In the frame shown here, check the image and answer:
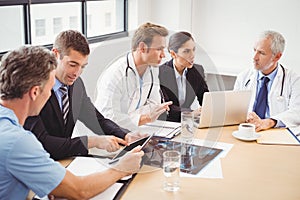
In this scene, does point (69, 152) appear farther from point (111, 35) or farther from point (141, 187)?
point (111, 35)

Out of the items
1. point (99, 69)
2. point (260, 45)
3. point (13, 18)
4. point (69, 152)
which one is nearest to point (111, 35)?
point (99, 69)

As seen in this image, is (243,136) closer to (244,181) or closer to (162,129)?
(162,129)

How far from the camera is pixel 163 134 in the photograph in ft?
7.06

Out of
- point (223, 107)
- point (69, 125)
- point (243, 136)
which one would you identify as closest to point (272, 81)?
point (223, 107)

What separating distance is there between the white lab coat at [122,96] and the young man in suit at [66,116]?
0.17m

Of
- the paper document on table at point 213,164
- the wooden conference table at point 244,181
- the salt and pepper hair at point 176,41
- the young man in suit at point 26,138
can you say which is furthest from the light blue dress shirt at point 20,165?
the salt and pepper hair at point 176,41

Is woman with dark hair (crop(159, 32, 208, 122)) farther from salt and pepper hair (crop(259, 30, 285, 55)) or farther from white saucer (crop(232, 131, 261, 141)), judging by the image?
white saucer (crop(232, 131, 261, 141))

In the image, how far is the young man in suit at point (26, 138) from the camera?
1271mm

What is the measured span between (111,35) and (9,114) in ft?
9.13

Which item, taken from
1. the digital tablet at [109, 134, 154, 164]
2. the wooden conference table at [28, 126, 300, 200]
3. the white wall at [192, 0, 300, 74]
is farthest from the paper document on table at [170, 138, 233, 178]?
the white wall at [192, 0, 300, 74]

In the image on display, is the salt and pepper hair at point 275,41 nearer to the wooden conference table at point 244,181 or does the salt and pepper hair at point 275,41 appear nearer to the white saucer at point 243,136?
the white saucer at point 243,136

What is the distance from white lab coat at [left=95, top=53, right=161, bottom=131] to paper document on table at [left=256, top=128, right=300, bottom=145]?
2.22ft

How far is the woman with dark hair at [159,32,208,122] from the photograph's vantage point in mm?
2881

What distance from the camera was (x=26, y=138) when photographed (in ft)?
4.23
